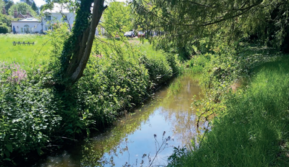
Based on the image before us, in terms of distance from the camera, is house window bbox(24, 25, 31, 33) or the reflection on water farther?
house window bbox(24, 25, 31, 33)

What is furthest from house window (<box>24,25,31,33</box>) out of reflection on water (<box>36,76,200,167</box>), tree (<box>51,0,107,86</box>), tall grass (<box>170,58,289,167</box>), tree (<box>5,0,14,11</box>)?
tall grass (<box>170,58,289,167</box>)

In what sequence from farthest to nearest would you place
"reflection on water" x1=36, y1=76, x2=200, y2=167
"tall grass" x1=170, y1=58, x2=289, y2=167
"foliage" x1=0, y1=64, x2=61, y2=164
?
"reflection on water" x1=36, y1=76, x2=200, y2=167 → "foliage" x1=0, y1=64, x2=61, y2=164 → "tall grass" x1=170, y1=58, x2=289, y2=167

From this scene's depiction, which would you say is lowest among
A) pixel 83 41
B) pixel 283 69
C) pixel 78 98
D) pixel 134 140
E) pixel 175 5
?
pixel 134 140

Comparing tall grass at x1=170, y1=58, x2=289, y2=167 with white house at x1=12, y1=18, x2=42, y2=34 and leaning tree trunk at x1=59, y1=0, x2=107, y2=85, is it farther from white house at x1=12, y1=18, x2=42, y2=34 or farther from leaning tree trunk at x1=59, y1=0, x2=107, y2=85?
white house at x1=12, y1=18, x2=42, y2=34

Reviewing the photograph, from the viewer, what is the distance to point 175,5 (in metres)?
6.12

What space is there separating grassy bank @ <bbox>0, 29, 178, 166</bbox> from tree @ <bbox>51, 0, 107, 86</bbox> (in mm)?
322

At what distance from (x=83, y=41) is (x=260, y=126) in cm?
573

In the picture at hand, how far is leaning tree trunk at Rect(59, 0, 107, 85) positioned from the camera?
8.04m

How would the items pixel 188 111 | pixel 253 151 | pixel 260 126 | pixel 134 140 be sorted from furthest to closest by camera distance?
1. pixel 188 111
2. pixel 134 140
3. pixel 260 126
4. pixel 253 151

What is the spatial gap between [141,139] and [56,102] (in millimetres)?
2647

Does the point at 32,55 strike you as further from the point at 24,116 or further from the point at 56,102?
the point at 24,116

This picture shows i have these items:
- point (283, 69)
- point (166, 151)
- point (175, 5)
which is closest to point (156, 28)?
point (175, 5)

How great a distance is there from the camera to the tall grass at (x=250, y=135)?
3.84m

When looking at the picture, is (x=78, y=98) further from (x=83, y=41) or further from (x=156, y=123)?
(x=156, y=123)
